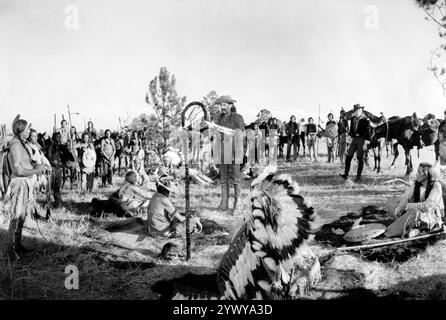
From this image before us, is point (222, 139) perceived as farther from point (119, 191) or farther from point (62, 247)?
point (62, 247)

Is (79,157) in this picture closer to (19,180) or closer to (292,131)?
(19,180)

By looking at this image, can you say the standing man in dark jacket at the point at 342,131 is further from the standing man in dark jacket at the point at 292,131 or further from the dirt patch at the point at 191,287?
the dirt patch at the point at 191,287

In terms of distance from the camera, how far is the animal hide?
3.54 m

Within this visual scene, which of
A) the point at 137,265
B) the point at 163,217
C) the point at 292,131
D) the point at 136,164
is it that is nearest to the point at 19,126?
the point at 137,265

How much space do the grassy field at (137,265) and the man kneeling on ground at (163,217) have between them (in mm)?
234

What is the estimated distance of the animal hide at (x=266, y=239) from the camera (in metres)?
3.54

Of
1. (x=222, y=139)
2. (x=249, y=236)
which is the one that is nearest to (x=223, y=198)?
(x=222, y=139)

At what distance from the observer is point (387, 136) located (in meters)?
14.0

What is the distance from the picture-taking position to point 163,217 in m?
7.11

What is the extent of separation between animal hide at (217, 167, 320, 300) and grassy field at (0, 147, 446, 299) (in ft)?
0.67

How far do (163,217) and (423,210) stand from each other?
4310mm

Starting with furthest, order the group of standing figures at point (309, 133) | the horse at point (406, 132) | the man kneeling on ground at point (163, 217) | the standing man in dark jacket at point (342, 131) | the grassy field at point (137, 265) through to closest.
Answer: the group of standing figures at point (309, 133) → the standing man in dark jacket at point (342, 131) → the horse at point (406, 132) → the man kneeling on ground at point (163, 217) → the grassy field at point (137, 265)

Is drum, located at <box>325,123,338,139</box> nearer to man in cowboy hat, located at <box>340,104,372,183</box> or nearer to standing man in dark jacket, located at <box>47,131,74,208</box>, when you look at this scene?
man in cowboy hat, located at <box>340,104,372,183</box>

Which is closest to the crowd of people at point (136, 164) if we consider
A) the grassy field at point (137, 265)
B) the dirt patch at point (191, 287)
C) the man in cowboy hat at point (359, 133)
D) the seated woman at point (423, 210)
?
the man in cowboy hat at point (359, 133)
